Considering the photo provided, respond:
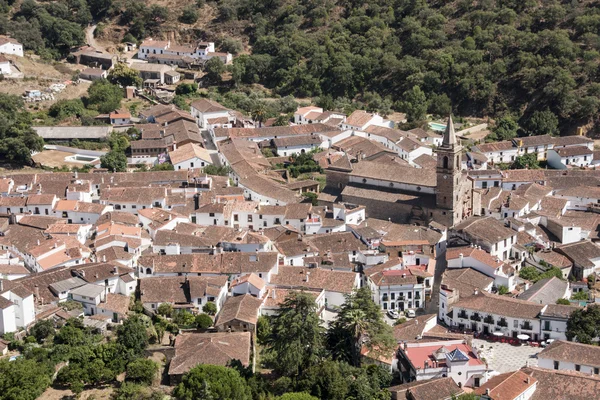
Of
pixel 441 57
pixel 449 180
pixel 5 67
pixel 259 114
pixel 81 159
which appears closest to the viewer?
pixel 449 180

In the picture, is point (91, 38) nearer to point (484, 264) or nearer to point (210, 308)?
point (210, 308)

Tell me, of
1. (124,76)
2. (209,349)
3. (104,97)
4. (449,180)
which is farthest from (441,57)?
(209,349)

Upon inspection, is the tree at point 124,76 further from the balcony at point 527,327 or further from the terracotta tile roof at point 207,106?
the balcony at point 527,327

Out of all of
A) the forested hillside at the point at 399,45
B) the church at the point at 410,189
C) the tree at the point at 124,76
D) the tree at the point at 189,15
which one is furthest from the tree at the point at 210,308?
the tree at the point at 189,15

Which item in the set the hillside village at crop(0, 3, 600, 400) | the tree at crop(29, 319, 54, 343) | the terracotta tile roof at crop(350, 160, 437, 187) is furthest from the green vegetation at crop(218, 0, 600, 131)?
the tree at crop(29, 319, 54, 343)

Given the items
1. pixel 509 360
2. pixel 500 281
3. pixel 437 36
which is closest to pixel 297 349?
pixel 509 360

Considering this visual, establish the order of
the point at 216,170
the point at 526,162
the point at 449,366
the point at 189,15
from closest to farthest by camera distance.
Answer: the point at 449,366, the point at 216,170, the point at 526,162, the point at 189,15
